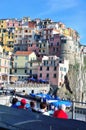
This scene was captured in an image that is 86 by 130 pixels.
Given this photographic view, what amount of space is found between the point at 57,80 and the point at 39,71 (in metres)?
4.53

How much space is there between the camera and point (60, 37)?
80312 mm

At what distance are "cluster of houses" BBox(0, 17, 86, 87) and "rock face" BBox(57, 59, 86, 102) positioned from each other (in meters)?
1.28

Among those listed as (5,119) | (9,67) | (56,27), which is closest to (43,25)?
(56,27)

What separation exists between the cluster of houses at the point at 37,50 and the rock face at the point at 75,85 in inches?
50.4

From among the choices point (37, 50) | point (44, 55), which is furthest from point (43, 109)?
point (37, 50)

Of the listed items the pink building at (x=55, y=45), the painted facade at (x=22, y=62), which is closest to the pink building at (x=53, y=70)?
the painted facade at (x=22, y=62)

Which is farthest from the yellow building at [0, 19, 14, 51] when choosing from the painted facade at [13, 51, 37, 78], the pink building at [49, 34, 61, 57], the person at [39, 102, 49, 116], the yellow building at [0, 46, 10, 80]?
the person at [39, 102, 49, 116]

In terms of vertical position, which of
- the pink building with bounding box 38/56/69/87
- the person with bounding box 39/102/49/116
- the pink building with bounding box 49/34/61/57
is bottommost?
the person with bounding box 39/102/49/116

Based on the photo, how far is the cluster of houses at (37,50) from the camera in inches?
2744

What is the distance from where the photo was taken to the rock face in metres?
68.4

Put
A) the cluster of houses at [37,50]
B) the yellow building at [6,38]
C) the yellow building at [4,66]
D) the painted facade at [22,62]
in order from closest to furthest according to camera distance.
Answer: the yellow building at [4,66]
the cluster of houses at [37,50]
the painted facade at [22,62]
the yellow building at [6,38]

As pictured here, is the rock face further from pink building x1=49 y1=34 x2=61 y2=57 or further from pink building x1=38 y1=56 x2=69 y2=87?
pink building x1=49 y1=34 x2=61 y2=57

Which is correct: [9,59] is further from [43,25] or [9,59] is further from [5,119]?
[5,119]

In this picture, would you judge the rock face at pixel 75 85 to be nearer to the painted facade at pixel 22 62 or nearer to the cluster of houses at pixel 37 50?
the cluster of houses at pixel 37 50
